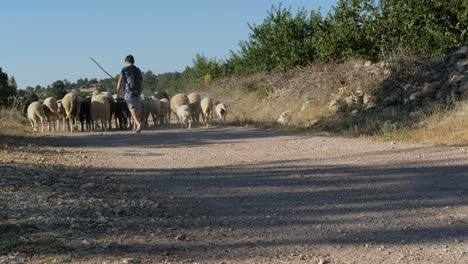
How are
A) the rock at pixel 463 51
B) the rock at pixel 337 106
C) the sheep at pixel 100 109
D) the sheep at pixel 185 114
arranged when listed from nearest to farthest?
the rock at pixel 463 51, the rock at pixel 337 106, the sheep at pixel 185 114, the sheep at pixel 100 109

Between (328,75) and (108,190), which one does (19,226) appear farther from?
(328,75)

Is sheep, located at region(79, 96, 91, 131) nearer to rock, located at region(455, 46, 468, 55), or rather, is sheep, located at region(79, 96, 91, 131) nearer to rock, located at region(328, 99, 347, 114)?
rock, located at region(328, 99, 347, 114)

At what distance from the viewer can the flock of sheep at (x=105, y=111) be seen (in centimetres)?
2138

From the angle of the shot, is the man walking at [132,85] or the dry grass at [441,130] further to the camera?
the man walking at [132,85]

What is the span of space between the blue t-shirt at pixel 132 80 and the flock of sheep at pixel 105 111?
4948 mm

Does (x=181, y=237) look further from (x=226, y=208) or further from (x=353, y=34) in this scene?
(x=353, y=34)

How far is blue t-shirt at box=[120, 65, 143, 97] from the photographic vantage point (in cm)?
1566

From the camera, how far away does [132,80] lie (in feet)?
Answer: 51.3

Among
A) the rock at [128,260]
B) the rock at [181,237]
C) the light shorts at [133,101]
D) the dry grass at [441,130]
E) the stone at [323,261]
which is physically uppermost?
the light shorts at [133,101]

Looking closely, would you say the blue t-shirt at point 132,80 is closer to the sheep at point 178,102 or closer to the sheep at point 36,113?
the sheep at point 178,102

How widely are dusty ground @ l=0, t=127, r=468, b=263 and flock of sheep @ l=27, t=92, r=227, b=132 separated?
1069cm

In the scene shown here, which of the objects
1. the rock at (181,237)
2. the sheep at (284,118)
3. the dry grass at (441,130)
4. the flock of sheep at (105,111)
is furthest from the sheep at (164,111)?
the rock at (181,237)

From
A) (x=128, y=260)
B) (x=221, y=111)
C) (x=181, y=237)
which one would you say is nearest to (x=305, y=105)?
(x=221, y=111)

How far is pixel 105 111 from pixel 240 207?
15.9 metres
